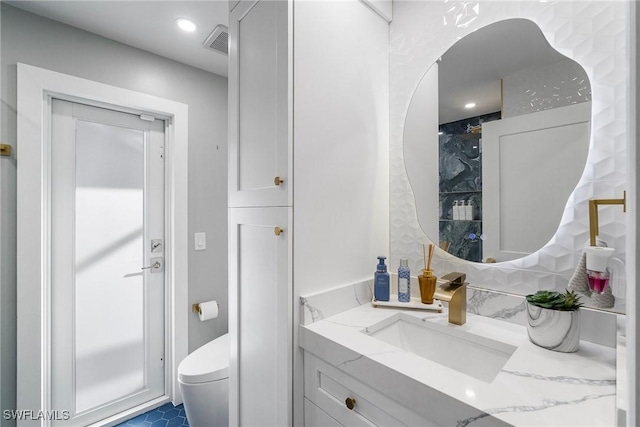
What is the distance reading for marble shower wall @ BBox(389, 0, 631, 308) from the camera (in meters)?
0.83

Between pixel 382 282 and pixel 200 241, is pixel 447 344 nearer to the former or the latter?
pixel 382 282

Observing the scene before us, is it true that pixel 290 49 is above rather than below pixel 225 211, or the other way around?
above

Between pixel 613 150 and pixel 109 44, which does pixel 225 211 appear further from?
pixel 613 150

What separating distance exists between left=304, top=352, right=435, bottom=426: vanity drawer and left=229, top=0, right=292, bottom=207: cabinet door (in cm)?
56

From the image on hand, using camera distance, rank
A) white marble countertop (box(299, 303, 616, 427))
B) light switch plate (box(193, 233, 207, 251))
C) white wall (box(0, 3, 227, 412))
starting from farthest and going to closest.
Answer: light switch plate (box(193, 233, 207, 251)) → white wall (box(0, 3, 227, 412)) → white marble countertop (box(299, 303, 616, 427))

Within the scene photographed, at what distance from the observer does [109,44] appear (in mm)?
1779

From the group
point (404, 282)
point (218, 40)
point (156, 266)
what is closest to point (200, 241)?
point (156, 266)

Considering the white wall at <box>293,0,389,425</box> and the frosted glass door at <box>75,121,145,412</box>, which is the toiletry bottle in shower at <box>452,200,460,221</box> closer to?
the white wall at <box>293,0,389,425</box>

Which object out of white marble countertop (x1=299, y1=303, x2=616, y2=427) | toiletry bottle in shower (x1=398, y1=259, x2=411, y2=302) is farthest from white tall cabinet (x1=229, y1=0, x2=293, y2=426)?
toiletry bottle in shower (x1=398, y1=259, x2=411, y2=302)

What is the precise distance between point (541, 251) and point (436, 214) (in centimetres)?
38

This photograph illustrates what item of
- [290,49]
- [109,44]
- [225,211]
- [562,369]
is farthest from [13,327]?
[562,369]

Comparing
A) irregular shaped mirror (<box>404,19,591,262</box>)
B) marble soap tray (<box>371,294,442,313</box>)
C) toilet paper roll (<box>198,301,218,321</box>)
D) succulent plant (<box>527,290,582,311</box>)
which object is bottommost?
toilet paper roll (<box>198,301,218,321</box>)

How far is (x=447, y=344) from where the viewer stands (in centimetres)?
99

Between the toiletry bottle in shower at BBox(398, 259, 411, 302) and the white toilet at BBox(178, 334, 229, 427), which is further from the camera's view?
the white toilet at BBox(178, 334, 229, 427)
